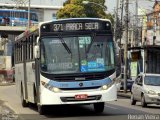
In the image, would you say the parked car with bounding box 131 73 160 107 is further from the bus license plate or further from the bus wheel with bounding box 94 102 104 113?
the bus license plate

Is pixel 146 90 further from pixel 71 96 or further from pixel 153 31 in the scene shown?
pixel 153 31

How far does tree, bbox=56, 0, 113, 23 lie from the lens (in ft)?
257

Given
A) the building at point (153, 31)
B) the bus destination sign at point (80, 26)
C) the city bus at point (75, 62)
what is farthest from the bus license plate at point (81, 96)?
the building at point (153, 31)

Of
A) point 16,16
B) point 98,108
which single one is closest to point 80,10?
point 16,16

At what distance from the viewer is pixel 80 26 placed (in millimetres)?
19125

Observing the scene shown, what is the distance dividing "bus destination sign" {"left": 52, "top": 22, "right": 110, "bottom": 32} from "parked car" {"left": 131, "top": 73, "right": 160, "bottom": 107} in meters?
8.29

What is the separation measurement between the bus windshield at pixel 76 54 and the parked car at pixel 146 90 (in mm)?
8270

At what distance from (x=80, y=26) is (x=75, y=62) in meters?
1.38

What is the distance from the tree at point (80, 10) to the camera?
78.4 m

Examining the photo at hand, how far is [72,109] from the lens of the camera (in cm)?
2334

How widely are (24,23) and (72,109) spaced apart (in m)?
67.6

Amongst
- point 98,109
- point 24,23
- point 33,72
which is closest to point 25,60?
point 33,72

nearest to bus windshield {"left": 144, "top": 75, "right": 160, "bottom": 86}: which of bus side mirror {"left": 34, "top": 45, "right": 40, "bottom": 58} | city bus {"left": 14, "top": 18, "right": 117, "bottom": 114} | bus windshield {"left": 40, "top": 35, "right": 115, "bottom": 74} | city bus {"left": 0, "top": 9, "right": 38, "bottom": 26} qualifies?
city bus {"left": 14, "top": 18, "right": 117, "bottom": 114}

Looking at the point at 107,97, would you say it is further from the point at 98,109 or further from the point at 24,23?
the point at 24,23
